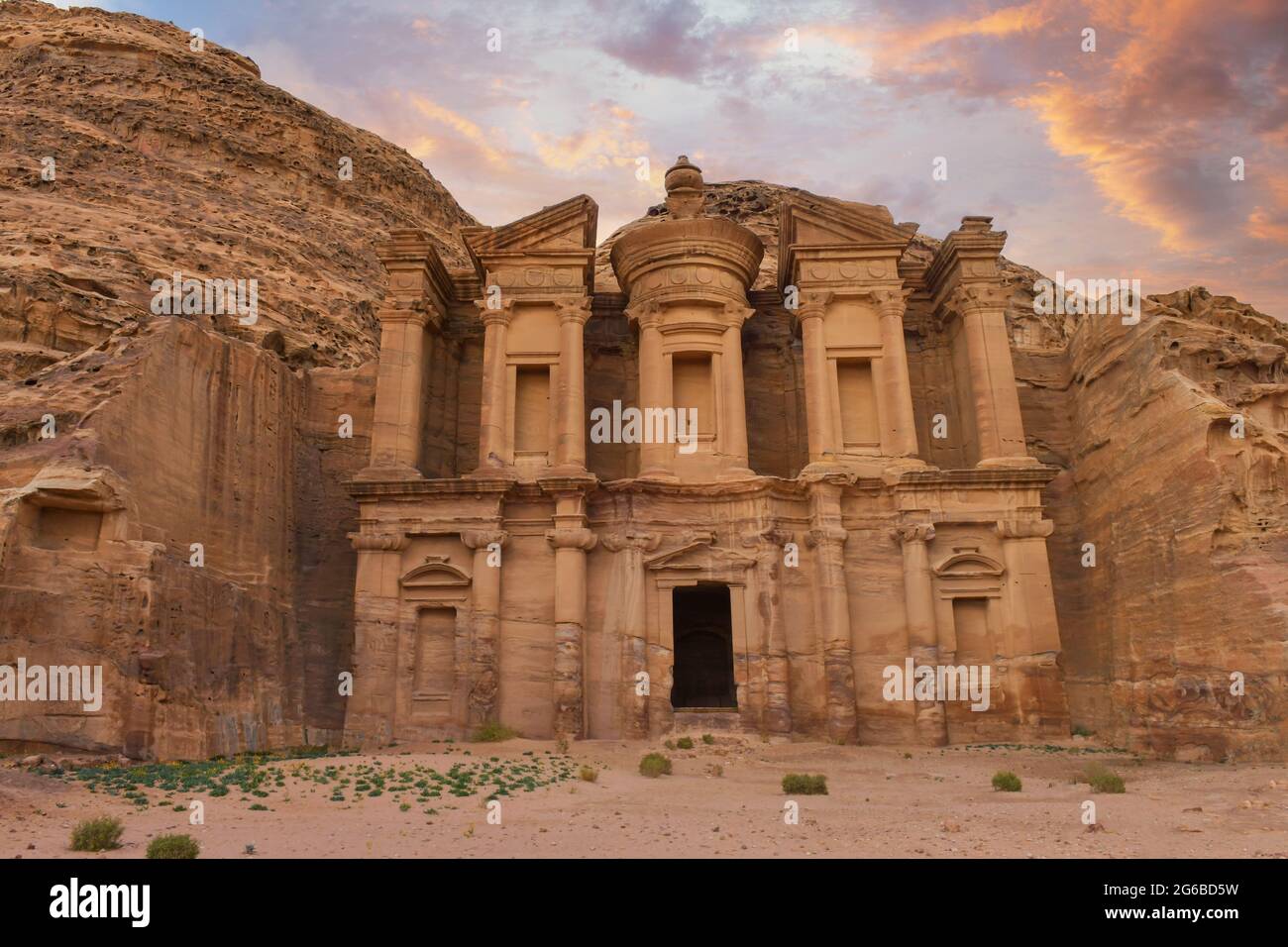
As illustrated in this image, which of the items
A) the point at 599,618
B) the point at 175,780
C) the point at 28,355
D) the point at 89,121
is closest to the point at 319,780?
the point at 175,780

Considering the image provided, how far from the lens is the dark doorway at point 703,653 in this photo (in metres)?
29.1

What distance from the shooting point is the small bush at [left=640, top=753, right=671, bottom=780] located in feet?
54.5

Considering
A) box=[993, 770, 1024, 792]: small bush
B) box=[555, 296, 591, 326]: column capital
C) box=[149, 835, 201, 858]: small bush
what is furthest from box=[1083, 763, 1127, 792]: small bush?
box=[555, 296, 591, 326]: column capital

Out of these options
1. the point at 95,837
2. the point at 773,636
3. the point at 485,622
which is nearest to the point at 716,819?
the point at 95,837

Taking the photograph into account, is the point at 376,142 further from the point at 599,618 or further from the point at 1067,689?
the point at 1067,689

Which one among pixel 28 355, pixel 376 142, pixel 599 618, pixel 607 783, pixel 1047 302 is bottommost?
pixel 607 783

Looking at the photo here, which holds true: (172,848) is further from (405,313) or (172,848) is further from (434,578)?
(405,313)

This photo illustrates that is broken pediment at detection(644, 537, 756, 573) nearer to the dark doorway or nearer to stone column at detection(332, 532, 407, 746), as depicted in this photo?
the dark doorway

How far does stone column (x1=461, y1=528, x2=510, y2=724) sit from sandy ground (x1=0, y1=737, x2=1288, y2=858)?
4.99m

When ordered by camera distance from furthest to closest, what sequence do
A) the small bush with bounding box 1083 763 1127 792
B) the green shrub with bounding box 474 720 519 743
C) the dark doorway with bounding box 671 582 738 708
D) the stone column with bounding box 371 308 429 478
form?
the dark doorway with bounding box 671 582 738 708 < the stone column with bounding box 371 308 429 478 < the green shrub with bounding box 474 720 519 743 < the small bush with bounding box 1083 763 1127 792

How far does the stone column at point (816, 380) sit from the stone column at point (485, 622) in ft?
28.0

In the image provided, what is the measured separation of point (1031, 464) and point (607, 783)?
14287mm

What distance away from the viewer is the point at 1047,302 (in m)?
37.6

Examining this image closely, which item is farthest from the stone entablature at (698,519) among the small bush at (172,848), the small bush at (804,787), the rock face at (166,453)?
the small bush at (172,848)
